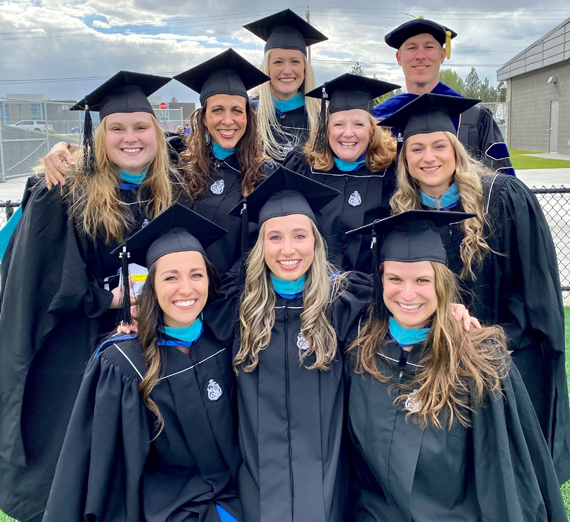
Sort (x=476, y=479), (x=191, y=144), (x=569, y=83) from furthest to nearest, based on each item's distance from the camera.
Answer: (x=569, y=83) → (x=191, y=144) → (x=476, y=479)

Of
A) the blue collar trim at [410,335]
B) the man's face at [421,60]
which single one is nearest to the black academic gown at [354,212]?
the blue collar trim at [410,335]

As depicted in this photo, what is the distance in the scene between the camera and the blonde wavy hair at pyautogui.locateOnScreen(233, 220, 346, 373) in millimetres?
2682

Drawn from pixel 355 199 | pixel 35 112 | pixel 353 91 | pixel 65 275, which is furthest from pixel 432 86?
pixel 35 112

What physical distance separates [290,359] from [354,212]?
1.15m

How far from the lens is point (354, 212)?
3443 millimetres

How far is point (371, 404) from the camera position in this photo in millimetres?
2604

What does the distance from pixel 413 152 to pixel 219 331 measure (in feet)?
4.86

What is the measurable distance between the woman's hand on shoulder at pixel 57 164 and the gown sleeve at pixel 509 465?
247 cm

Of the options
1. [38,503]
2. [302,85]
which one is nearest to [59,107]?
[302,85]

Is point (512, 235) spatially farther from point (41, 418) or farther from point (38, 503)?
point (38, 503)

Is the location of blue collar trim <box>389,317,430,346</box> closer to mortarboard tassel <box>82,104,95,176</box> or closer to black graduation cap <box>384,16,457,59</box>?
mortarboard tassel <box>82,104,95,176</box>

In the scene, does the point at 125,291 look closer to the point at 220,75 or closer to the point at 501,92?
the point at 220,75

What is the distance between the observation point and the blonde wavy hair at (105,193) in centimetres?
306

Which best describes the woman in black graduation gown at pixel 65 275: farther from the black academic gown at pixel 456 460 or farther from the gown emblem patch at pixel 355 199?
the black academic gown at pixel 456 460
